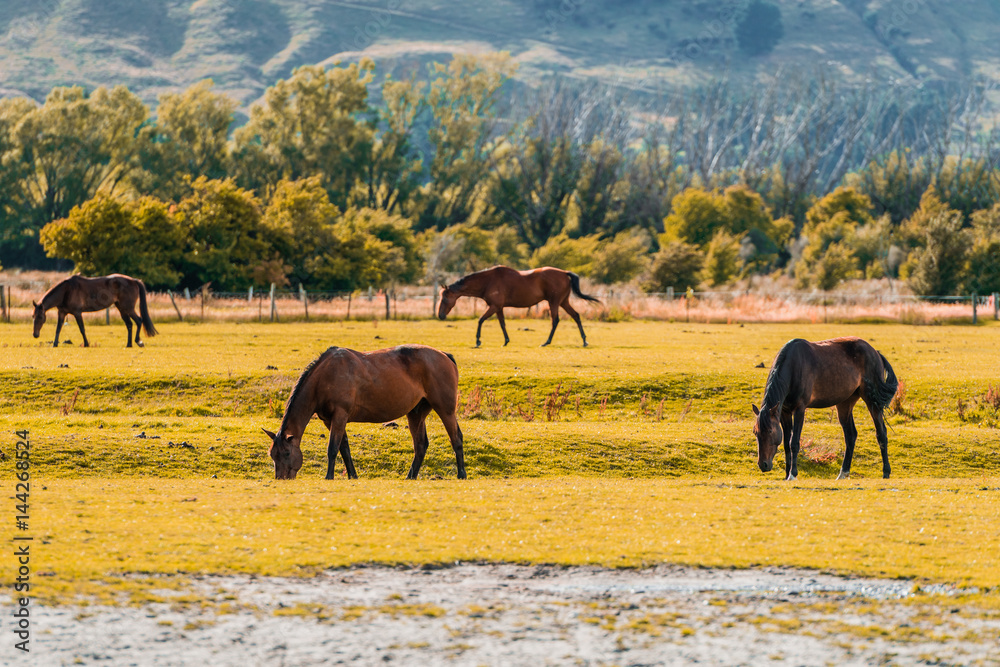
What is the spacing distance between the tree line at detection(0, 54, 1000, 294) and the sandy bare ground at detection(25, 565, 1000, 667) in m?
52.3

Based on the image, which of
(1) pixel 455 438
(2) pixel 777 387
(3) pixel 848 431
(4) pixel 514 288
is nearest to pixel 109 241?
(4) pixel 514 288

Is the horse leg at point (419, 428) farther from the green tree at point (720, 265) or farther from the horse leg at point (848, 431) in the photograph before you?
the green tree at point (720, 265)

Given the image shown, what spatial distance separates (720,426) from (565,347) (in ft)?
39.1

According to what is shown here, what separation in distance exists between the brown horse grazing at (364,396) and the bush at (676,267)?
167ft

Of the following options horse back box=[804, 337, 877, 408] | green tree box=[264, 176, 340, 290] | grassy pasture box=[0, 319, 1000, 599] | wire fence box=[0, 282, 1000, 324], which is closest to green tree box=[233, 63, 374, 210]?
green tree box=[264, 176, 340, 290]

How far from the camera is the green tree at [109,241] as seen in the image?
187 ft

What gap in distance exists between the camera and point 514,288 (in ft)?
112

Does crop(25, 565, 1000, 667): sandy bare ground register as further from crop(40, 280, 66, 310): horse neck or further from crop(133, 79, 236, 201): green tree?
crop(133, 79, 236, 201): green tree

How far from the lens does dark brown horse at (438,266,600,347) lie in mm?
33719

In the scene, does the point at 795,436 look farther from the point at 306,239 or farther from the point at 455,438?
the point at 306,239

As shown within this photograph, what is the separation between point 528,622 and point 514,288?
87.2ft

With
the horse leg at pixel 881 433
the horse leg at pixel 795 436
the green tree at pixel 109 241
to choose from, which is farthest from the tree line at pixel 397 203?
the horse leg at pixel 795 436

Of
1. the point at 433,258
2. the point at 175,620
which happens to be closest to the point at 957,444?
the point at 175,620

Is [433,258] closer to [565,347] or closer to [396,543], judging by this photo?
[565,347]
